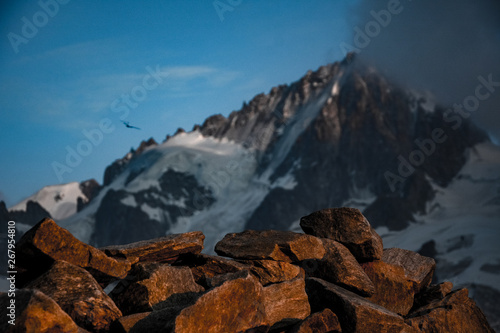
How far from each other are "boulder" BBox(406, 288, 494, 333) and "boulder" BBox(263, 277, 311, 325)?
11.1ft

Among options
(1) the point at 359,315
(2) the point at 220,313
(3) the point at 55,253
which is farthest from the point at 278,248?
(3) the point at 55,253

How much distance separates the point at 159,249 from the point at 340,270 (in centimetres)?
594

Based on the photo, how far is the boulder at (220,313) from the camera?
1216cm

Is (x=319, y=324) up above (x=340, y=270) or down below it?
below

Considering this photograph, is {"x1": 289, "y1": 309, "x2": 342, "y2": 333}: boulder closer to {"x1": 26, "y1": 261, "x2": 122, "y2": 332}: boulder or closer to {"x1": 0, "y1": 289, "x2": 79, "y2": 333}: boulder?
{"x1": 26, "y1": 261, "x2": 122, "y2": 332}: boulder

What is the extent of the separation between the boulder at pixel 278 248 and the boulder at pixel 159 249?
1.05 meters

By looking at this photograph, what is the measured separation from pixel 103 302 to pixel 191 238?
481 centimetres

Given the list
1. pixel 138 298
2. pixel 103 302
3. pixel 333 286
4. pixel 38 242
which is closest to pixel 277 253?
pixel 333 286

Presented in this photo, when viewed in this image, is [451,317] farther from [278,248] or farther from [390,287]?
[278,248]

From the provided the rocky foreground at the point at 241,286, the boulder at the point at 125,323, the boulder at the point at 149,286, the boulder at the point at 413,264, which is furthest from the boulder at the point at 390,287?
the boulder at the point at 125,323

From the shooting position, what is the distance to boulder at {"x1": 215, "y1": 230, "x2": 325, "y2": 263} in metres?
17.2

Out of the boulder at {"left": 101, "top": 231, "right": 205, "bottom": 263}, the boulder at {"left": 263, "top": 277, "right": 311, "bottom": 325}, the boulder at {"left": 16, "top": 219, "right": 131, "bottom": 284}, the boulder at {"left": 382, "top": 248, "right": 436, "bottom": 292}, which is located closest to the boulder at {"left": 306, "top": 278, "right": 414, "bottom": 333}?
the boulder at {"left": 263, "top": 277, "right": 311, "bottom": 325}

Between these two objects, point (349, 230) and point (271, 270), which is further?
point (349, 230)

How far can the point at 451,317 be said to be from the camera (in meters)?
16.5
